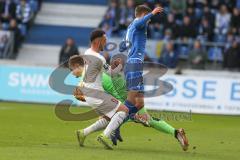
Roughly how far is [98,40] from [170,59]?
12.7m

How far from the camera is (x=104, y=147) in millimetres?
12383

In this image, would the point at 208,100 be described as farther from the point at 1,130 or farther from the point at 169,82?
the point at 1,130

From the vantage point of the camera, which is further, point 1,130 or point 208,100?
point 208,100

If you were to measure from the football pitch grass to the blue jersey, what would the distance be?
5.49 ft

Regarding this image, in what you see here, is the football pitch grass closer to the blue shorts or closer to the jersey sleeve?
the blue shorts

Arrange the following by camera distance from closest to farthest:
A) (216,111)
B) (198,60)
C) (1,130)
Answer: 1. (1,130)
2. (216,111)
3. (198,60)

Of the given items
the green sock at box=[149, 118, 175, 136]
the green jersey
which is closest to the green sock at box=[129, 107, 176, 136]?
the green sock at box=[149, 118, 175, 136]

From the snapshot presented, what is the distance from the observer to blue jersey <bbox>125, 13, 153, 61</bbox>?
1305 centimetres

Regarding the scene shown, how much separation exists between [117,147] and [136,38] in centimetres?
204

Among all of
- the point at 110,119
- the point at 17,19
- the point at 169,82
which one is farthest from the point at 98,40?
the point at 17,19

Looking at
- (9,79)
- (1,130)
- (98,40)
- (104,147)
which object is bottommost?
(9,79)

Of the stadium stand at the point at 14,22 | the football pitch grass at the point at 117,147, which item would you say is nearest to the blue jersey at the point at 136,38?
the football pitch grass at the point at 117,147

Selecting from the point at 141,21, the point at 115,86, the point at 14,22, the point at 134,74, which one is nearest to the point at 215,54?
the point at 14,22

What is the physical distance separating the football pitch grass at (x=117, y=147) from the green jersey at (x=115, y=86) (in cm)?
90
